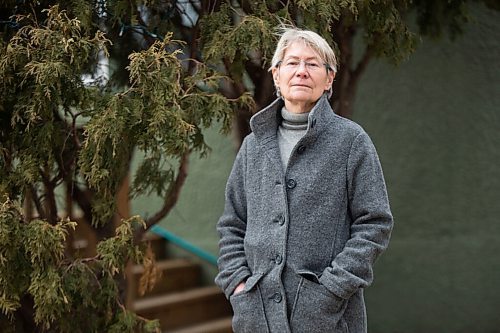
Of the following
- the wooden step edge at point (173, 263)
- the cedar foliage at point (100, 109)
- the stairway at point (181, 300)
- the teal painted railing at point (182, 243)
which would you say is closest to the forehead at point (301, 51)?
the cedar foliage at point (100, 109)

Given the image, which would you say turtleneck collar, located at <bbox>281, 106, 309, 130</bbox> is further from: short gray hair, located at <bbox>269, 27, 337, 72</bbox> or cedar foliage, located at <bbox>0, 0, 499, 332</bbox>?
cedar foliage, located at <bbox>0, 0, 499, 332</bbox>

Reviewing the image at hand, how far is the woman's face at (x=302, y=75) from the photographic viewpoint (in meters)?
2.61

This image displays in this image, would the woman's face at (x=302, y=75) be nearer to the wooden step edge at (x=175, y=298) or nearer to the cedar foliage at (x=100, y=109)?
the cedar foliage at (x=100, y=109)

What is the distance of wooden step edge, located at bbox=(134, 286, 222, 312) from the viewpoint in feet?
17.8

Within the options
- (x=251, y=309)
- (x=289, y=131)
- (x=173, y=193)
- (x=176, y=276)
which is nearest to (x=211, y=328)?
(x=176, y=276)

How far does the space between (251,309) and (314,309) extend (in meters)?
0.21

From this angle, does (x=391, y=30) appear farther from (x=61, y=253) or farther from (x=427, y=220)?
(x=427, y=220)

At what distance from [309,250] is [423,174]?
3.16 meters

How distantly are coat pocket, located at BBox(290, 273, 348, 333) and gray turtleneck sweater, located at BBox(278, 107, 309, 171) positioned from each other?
38cm

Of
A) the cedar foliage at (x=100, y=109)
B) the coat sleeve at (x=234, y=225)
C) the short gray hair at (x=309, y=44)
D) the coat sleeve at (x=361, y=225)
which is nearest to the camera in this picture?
the coat sleeve at (x=361, y=225)

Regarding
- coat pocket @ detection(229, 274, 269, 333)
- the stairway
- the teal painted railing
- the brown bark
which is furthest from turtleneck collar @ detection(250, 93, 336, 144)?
the teal painted railing

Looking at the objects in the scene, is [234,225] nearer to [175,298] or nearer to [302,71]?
[302,71]

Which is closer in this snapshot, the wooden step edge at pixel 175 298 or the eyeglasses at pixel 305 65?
the eyeglasses at pixel 305 65

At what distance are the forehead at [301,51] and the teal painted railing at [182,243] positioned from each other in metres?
3.59
